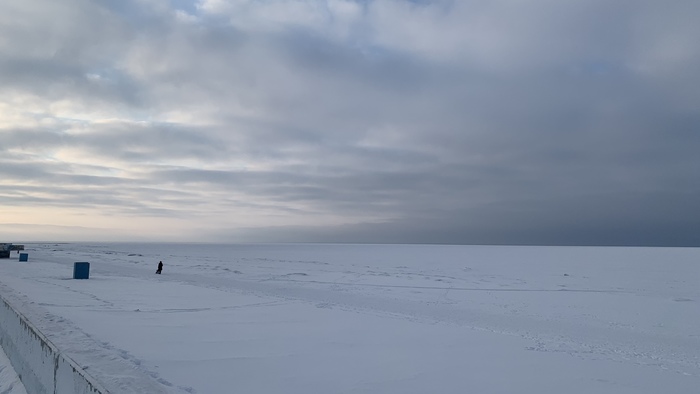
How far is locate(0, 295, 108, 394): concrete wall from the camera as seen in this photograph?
4441 millimetres

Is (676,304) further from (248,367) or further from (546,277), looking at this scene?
(248,367)

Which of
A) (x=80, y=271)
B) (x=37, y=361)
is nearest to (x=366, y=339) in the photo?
(x=37, y=361)

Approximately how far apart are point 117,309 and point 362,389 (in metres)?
8.63

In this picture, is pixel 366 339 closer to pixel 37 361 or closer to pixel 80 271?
pixel 37 361

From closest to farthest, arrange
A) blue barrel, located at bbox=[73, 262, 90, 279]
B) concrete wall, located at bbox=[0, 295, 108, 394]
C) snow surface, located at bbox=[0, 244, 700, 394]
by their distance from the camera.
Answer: concrete wall, located at bbox=[0, 295, 108, 394], snow surface, located at bbox=[0, 244, 700, 394], blue barrel, located at bbox=[73, 262, 90, 279]

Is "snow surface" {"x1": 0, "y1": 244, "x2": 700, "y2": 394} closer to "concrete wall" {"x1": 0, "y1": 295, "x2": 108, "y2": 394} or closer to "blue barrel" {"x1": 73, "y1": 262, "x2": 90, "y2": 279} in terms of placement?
"concrete wall" {"x1": 0, "y1": 295, "x2": 108, "y2": 394}

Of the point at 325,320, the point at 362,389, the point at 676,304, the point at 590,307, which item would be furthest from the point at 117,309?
the point at 676,304

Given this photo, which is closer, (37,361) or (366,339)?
(37,361)

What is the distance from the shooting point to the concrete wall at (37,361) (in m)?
4.44

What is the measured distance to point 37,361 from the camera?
5.79m

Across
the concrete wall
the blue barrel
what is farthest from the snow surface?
the blue barrel

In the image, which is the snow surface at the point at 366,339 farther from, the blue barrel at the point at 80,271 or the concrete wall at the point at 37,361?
the blue barrel at the point at 80,271

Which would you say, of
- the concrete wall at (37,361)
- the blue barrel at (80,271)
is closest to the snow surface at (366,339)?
the concrete wall at (37,361)

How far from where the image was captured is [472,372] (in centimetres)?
750
